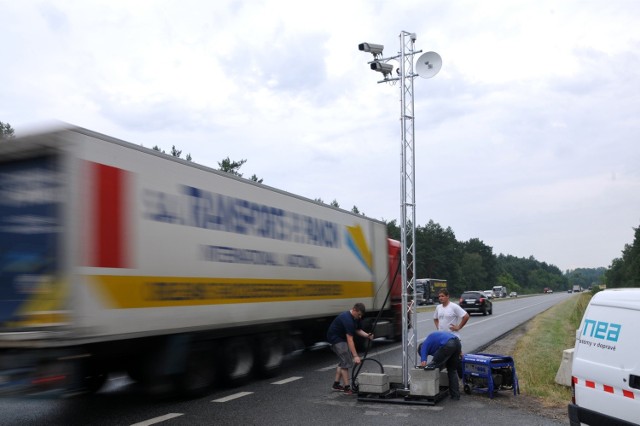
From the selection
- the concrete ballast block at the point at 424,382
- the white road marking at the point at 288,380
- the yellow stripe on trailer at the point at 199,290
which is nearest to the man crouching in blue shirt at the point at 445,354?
the concrete ballast block at the point at 424,382

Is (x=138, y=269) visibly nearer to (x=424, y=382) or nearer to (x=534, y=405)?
(x=424, y=382)

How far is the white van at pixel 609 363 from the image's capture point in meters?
4.71

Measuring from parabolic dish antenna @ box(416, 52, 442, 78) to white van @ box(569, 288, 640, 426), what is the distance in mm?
4944

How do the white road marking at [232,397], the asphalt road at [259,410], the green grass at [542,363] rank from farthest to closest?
the green grass at [542,363], the white road marking at [232,397], the asphalt road at [259,410]

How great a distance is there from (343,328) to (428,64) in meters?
4.35

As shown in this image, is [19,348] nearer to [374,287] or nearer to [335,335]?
[335,335]

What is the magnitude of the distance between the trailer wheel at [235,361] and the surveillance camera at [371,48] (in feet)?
16.4

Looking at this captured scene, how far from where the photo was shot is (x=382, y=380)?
28.9 feet

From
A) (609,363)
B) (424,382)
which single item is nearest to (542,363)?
(424,382)

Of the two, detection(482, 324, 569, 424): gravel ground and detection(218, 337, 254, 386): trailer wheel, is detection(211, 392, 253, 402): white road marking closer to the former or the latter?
detection(218, 337, 254, 386): trailer wheel

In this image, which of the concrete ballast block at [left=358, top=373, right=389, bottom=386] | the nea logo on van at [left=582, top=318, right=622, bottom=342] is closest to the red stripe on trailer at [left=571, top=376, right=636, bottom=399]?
the nea logo on van at [left=582, top=318, right=622, bottom=342]

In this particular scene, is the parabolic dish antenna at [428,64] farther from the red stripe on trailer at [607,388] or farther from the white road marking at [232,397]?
the white road marking at [232,397]

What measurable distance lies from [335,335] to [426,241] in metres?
108

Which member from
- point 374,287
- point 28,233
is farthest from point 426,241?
point 28,233
